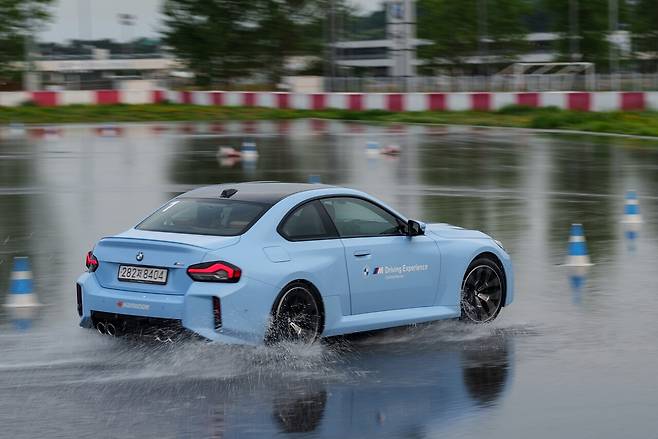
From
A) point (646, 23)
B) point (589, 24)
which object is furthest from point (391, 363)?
point (646, 23)

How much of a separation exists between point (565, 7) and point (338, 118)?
6294 centimetres

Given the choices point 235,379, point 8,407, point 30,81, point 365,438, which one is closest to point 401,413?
point 365,438

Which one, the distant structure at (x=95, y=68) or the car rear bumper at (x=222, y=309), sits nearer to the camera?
the car rear bumper at (x=222, y=309)

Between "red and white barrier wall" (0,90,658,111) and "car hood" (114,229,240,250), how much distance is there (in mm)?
37578

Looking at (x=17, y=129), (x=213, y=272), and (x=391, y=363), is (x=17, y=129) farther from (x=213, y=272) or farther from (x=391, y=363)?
(x=391, y=363)

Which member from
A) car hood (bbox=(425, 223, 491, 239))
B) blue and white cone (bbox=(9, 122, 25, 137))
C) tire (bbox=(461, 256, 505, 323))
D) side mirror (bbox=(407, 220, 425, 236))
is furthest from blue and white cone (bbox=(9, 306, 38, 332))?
blue and white cone (bbox=(9, 122, 25, 137))

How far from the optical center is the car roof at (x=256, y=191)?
10398 mm

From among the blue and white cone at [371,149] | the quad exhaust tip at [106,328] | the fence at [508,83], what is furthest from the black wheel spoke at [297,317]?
the fence at [508,83]

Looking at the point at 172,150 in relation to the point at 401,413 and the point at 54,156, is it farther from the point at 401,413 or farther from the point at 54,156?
the point at 401,413

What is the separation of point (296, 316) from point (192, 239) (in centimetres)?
91

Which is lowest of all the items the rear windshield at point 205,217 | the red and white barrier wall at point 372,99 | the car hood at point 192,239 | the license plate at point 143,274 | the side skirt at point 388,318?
the side skirt at point 388,318

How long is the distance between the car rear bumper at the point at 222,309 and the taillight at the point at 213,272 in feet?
0.13

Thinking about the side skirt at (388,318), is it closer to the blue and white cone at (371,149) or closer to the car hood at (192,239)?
the car hood at (192,239)

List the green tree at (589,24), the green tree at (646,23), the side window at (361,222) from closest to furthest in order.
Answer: the side window at (361,222) < the green tree at (589,24) < the green tree at (646,23)
